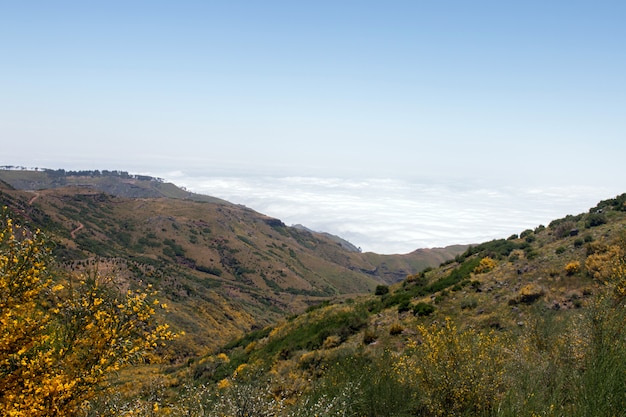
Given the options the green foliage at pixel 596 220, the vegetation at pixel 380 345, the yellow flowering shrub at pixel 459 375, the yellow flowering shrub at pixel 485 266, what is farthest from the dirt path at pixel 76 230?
the yellow flowering shrub at pixel 459 375

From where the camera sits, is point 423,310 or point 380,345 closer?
point 380,345

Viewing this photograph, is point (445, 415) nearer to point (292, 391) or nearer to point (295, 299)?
point (292, 391)

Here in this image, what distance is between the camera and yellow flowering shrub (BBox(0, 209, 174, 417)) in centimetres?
882

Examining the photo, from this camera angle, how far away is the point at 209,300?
352 ft

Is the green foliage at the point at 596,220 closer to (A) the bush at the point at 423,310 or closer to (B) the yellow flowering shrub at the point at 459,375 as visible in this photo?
(A) the bush at the point at 423,310

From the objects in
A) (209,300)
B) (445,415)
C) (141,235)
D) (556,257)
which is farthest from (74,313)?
(141,235)

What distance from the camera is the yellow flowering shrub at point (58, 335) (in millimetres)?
8820

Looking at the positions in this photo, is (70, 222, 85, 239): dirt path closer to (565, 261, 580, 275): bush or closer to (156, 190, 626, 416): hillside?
(156, 190, 626, 416): hillside

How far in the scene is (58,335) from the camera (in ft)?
Answer: 34.0

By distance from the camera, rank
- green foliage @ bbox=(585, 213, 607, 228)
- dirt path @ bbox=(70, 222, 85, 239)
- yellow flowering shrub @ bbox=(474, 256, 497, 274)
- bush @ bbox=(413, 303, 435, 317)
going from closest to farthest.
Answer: bush @ bbox=(413, 303, 435, 317), green foliage @ bbox=(585, 213, 607, 228), yellow flowering shrub @ bbox=(474, 256, 497, 274), dirt path @ bbox=(70, 222, 85, 239)

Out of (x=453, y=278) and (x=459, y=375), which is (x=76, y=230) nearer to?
(x=453, y=278)

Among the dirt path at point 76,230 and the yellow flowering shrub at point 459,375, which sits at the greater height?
the yellow flowering shrub at point 459,375

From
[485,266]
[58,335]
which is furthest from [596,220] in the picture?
[58,335]

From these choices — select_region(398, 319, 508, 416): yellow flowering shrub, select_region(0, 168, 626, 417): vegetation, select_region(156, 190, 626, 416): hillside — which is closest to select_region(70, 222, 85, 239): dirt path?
select_region(156, 190, 626, 416): hillside
